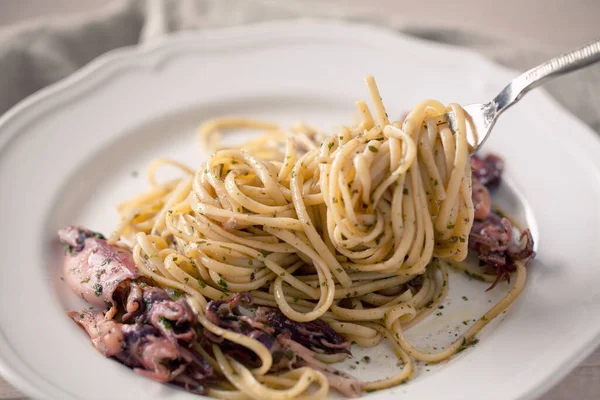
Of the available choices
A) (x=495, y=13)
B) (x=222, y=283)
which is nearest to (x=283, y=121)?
(x=222, y=283)

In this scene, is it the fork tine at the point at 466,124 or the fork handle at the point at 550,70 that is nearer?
the fork handle at the point at 550,70

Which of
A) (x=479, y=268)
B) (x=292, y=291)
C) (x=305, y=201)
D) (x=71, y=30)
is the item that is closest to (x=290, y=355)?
(x=292, y=291)

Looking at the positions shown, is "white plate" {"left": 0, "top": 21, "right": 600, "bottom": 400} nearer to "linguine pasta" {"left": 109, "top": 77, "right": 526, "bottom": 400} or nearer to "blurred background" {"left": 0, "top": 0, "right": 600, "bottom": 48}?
"linguine pasta" {"left": 109, "top": 77, "right": 526, "bottom": 400}

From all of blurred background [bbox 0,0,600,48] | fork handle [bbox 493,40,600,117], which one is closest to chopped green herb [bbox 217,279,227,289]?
fork handle [bbox 493,40,600,117]

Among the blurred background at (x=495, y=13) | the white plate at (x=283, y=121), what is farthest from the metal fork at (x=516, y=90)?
the blurred background at (x=495, y=13)

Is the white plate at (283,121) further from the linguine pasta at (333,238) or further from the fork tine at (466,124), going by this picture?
the fork tine at (466,124)

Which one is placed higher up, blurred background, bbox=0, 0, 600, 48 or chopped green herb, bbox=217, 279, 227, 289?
blurred background, bbox=0, 0, 600, 48

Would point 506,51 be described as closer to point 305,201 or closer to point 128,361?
point 305,201
